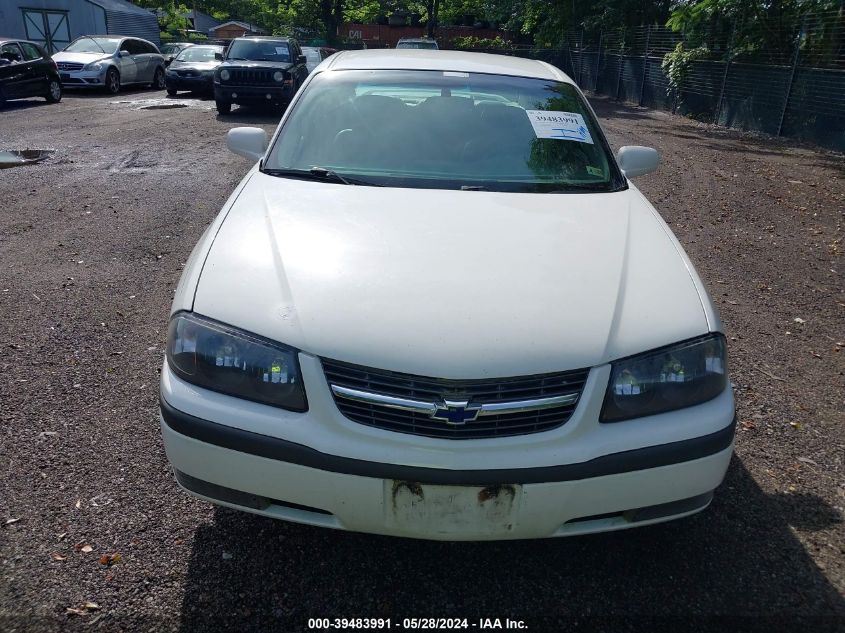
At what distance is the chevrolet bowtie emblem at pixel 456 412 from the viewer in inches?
80.9

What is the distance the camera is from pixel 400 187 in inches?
123

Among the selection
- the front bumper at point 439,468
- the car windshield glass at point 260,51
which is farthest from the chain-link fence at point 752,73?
the front bumper at point 439,468

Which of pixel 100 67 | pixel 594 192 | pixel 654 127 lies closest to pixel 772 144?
pixel 654 127

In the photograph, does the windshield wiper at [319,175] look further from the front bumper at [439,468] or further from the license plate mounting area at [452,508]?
the license plate mounting area at [452,508]

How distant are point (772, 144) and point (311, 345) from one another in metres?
14.0

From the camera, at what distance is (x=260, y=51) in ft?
51.9

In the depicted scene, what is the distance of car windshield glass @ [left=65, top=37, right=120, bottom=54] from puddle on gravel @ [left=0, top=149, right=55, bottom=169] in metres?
11.1

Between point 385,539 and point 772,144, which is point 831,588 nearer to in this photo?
point 385,539

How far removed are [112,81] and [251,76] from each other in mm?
7228

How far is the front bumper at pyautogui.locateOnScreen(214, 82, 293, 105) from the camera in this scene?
14.7 m

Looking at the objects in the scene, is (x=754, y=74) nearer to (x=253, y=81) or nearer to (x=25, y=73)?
(x=253, y=81)

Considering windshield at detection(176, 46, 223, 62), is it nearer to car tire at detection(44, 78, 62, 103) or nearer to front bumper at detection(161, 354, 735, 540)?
car tire at detection(44, 78, 62, 103)

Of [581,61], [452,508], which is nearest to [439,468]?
[452,508]

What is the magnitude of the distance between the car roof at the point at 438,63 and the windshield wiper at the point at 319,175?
0.93 meters
